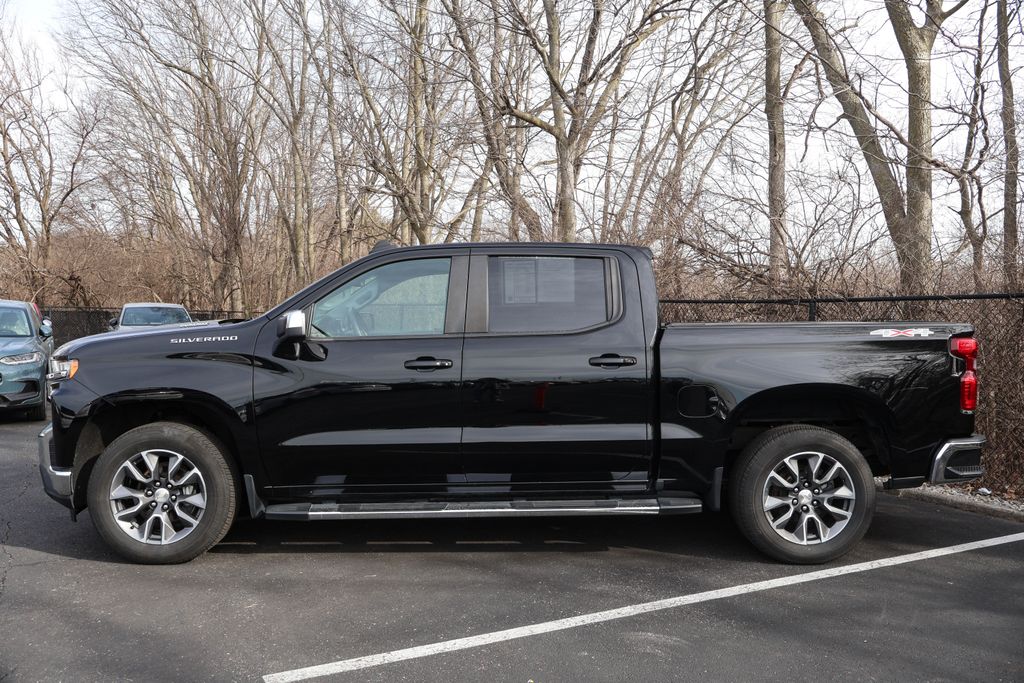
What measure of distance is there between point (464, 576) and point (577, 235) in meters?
8.70

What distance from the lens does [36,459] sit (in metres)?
8.28

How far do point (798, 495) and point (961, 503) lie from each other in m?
2.20

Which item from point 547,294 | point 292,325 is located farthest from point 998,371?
point 292,325

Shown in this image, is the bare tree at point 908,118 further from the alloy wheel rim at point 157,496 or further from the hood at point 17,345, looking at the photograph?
the hood at point 17,345

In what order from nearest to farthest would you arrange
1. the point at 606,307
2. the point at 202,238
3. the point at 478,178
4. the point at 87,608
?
the point at 87,608, the point at 606,307, the point at 478,178, the point at 202,238

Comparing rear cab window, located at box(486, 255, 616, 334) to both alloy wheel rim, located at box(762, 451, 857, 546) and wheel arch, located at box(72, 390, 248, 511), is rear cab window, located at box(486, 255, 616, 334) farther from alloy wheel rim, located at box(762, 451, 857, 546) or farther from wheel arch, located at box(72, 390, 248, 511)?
wheel arch, located at box(72, 390, 248, 511)

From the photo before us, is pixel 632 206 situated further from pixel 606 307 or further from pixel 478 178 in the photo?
pixel 606 307

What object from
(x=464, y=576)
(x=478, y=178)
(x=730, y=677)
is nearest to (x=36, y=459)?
(x=464, y=576)

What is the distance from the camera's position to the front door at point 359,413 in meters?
4.79

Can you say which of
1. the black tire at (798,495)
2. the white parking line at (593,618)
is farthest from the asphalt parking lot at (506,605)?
the black tire at (798,495)

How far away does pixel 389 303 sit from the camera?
4984 mm

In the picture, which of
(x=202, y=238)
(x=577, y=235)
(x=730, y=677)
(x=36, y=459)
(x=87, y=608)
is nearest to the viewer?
(x=730, y=677)

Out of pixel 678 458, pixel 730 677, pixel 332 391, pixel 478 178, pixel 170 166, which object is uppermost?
pixel 170 166

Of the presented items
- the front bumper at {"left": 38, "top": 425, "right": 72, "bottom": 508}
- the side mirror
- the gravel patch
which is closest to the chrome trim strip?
the front bumper at {"left": 38, "top": 425, "right": 72, "bottom": 508}
